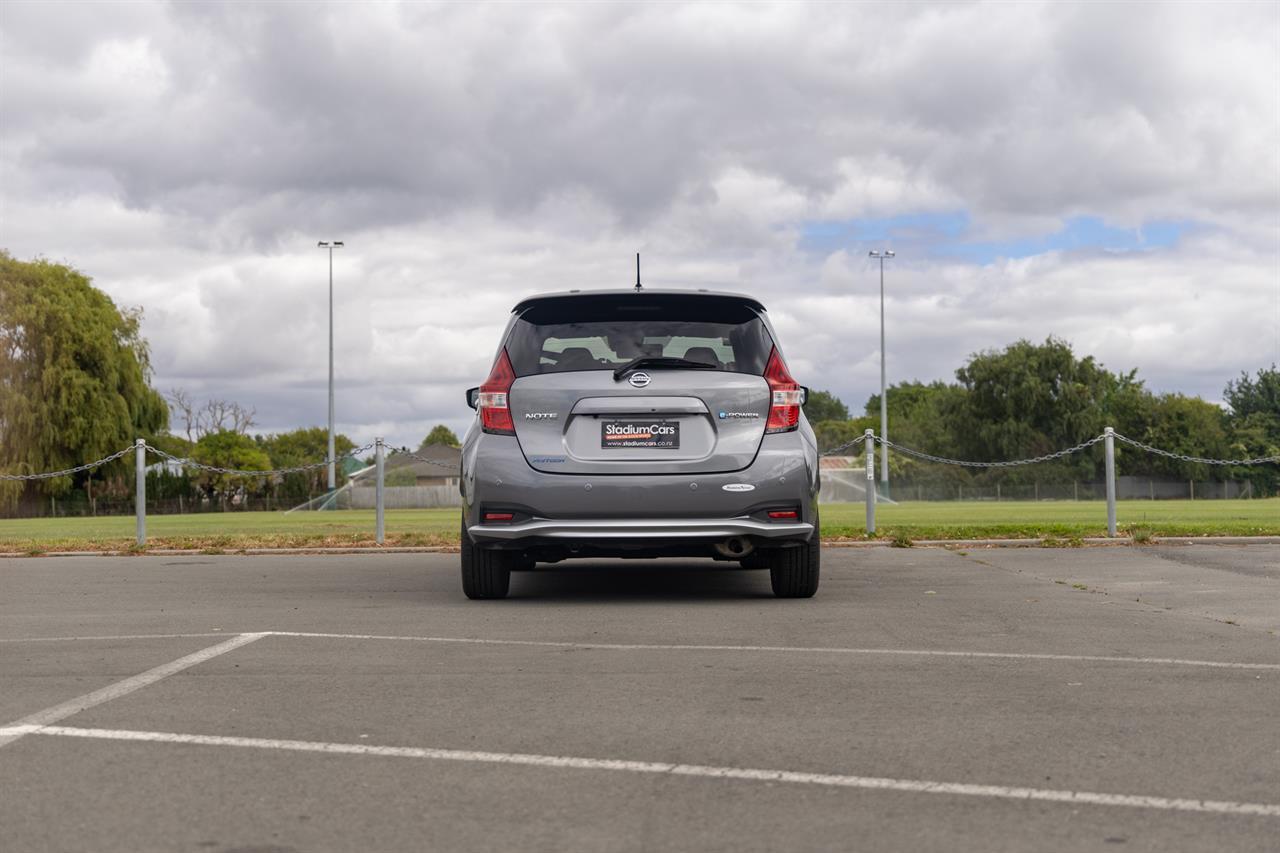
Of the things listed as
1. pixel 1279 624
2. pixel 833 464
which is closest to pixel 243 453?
pixel 833 464

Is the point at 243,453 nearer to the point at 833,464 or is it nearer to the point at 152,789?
the point at 833,464

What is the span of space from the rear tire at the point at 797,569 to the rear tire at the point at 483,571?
1783mm

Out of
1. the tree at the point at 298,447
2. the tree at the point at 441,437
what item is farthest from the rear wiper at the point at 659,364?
the tree at the point at 441,437

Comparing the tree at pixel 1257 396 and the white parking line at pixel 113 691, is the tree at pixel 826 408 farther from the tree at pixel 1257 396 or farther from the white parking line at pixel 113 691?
the white parking line at pixel 113 691

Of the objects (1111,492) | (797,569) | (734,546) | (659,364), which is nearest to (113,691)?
(659,364)

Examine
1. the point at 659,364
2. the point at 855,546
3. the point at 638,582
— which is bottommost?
the point at 638,582

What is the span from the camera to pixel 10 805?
4141mm

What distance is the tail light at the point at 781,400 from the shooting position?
920 centimetres

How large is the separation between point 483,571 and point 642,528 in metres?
1.40

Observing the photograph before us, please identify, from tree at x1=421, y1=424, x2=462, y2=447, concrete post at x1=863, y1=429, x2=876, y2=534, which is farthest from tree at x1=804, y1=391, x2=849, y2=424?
concrete post at x1=863, y1=429, x2=876, y2=534

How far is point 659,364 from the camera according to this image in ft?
30.2

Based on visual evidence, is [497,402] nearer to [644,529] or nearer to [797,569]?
[644,529]

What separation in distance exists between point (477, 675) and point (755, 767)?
216 cm

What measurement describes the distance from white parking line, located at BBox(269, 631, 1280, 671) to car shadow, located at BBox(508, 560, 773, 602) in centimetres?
237
